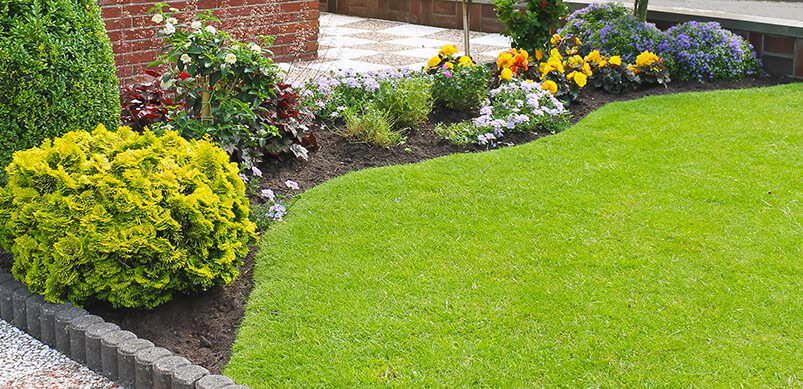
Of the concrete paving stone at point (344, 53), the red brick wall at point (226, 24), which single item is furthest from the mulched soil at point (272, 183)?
the concrete paving stone at point (344, 53)

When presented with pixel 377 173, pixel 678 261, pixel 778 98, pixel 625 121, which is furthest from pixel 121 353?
pixel 778 98

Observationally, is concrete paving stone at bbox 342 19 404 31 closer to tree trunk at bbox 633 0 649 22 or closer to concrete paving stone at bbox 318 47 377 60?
concrete paving stone at bbox 318 47 377 60

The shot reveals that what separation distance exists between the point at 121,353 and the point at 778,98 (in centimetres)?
538

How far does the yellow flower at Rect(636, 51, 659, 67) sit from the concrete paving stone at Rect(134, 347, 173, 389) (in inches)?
194

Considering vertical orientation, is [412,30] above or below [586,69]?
above

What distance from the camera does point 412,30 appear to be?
32.8 feet

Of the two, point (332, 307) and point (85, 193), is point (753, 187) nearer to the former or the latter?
point (332, 307)

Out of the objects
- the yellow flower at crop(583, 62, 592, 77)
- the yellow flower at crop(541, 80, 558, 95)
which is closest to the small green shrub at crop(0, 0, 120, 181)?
the yellow flower at crop(541, 80, 558, 95)

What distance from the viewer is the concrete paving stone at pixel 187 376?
8.77ft

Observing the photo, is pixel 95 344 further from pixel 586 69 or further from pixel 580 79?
pixel 586 69

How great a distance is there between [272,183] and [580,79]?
2722 millimetres

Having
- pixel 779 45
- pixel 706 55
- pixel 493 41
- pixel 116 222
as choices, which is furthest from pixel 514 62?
pixel 116 222

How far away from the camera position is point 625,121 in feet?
18.4

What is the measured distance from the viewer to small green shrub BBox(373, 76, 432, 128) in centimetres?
522
